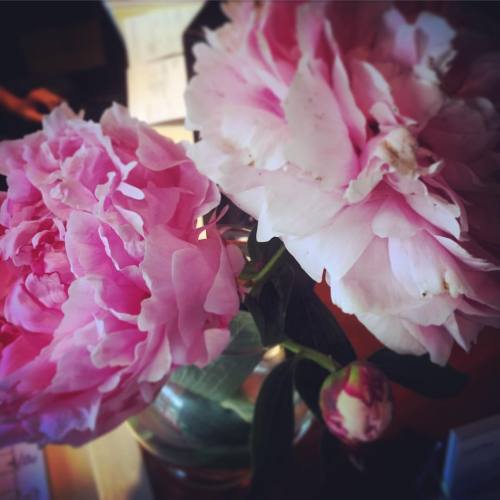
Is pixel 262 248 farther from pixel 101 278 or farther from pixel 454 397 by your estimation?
pixel 454 397

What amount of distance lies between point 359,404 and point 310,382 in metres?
0.09

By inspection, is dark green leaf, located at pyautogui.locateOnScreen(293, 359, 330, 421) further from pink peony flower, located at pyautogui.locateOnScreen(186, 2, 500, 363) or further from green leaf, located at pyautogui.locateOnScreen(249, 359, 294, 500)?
pink peony flower, located at pyautogui.locateOnScreen(186, 2, 500, 363)

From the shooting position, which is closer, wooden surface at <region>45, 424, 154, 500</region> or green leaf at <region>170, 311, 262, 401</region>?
green leaf at <region>170, 311, 262, 401</region>

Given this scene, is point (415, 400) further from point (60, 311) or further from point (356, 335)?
point (60, 311)

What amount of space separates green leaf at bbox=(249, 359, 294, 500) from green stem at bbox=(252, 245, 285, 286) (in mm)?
91

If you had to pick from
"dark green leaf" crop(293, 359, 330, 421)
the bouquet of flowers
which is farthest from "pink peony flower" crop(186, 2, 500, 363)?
"dark green leaf" crop(293, 359, 330, 421)

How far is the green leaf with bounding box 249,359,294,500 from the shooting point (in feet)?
1.15

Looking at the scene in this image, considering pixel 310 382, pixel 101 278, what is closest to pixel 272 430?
pixel 310 382

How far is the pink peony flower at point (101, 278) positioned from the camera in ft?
0.83

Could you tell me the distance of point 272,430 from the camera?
0.36 metres

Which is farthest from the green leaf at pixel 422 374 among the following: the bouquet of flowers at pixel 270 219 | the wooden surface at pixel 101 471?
the wooden surface at pixel 101 471

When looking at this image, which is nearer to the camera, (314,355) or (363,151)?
(363,151)

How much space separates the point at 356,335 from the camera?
1.18 feet

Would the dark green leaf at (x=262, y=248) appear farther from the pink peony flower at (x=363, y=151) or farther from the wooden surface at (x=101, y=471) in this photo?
the wooden surface at (x=101, y=471)
